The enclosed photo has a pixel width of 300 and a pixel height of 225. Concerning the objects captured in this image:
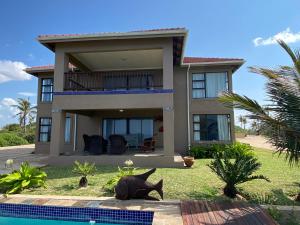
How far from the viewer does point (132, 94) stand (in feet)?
39.5

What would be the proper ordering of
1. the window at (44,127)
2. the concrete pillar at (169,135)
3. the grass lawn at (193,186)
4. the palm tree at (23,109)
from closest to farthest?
the grass lawn at (193,186) < the concrete pillar at (169,135) < the window at (44,127) < the palm tree at (23,109)

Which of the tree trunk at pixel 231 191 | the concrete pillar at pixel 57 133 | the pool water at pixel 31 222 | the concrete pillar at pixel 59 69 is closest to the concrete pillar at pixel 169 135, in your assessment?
the tree trunk at pixel 231 191

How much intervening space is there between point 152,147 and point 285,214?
31.5 feet

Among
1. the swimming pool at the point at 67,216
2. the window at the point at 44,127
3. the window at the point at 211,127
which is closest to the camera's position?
the swimming pool at the point at 67,216

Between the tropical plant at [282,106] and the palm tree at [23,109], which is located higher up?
the palm tree at [23,109]

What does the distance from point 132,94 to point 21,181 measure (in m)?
6.41

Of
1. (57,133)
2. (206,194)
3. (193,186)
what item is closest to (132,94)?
(57,133)

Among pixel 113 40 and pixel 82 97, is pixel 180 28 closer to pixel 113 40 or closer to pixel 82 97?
pixel 113 40

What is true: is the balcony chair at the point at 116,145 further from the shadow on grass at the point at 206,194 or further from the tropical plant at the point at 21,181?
the shadow on grass at the point at 206,194

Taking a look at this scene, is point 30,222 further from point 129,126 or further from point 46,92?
point 46,92

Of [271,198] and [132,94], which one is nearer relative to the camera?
[271,198]

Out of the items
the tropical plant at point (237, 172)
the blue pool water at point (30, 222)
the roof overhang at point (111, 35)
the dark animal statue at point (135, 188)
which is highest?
the roof overhang at point (111, 35)

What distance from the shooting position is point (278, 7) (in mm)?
11062

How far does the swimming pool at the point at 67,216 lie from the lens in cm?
536
